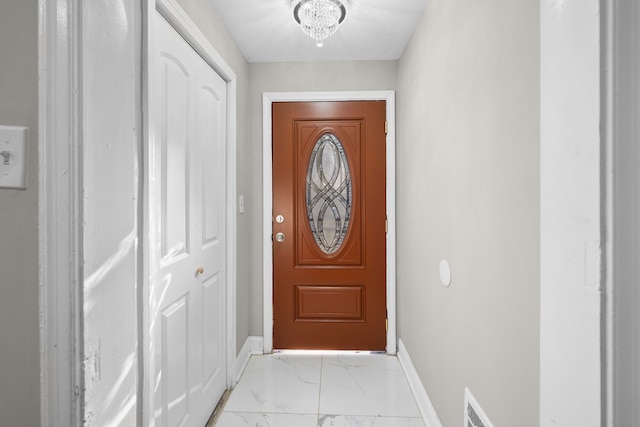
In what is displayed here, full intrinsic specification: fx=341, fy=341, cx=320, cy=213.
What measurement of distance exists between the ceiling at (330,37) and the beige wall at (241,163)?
0.32ft

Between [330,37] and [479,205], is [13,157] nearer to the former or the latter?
[479,205]

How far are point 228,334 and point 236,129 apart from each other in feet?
4.21

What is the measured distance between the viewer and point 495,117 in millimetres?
1074

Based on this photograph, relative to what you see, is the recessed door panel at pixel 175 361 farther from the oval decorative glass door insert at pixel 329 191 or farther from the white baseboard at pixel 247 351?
the oval decorative glass door insert at pixel 329 191

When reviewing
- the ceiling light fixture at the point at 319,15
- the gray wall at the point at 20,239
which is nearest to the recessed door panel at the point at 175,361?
the gray wall at the point at 20,239

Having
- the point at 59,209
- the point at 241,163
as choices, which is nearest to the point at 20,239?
the point at 59,209

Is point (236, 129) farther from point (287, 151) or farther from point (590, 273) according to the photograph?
point (590, 273)

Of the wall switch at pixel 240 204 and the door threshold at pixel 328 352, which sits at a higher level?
the wall switch at pixel 240 204

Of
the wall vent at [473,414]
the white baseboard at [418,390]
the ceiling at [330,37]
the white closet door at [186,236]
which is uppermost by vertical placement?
the ceiling at [330,37]

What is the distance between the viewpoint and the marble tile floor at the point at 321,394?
6.03 feet

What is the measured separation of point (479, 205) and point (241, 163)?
5.30 feet

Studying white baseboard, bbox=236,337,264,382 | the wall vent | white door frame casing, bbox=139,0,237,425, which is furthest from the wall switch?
the wall vent

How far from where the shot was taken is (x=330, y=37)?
221cm

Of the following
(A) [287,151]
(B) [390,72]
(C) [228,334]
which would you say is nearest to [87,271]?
(C) [228,334]
